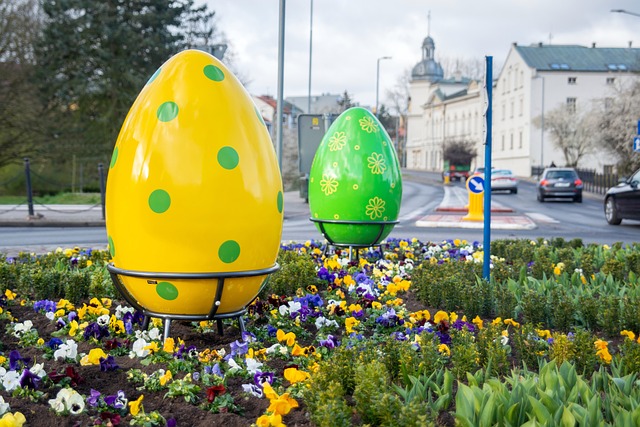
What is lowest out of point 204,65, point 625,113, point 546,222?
point 546,222

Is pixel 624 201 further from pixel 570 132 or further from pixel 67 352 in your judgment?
pixel 570 132

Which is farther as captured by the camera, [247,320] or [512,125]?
[512,125]

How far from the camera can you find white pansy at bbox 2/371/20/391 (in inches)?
132

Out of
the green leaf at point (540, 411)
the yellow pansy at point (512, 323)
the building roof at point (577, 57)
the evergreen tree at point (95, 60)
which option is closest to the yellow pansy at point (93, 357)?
the green leaf at point (540, 411)

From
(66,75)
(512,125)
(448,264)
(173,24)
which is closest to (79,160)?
(66,75)

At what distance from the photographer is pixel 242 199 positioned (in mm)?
4246

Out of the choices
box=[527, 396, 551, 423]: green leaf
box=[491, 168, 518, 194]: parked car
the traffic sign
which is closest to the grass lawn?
the traffic sign

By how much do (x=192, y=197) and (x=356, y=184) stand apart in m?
4.06

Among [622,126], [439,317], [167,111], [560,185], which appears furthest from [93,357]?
[622,126]

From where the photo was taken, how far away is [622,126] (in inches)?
→ 1763

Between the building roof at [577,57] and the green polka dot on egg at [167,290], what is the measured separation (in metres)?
75.2

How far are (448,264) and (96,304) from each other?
3135 mm

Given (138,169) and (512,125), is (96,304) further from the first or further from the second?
(512,125)

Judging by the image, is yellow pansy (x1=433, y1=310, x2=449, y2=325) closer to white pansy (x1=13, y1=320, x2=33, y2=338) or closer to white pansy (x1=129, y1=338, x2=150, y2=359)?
white pansy (x1=129, y1=338, x2=150, y2=359)
